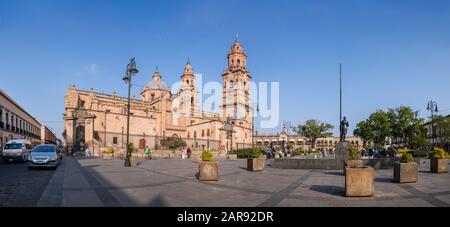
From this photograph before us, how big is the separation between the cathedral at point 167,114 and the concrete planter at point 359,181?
46313 mm

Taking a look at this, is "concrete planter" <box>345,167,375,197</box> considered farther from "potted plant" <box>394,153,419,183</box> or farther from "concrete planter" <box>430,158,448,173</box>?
"concrete planter" <box>430,158,448,173</box>

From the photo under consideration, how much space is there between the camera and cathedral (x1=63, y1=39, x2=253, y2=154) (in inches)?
2456

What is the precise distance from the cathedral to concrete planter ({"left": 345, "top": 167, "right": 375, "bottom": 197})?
4631 cm

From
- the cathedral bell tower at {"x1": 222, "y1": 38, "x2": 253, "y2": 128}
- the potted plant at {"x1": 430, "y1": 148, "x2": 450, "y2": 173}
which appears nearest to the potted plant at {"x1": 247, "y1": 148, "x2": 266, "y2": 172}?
the potted plant at {"x1": 430, "y1": 148, "x2": 450, "y2": 173}

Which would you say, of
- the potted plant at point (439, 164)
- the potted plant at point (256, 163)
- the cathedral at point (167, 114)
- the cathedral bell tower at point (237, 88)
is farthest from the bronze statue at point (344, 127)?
the cathedral bell tower at point (237, 88)

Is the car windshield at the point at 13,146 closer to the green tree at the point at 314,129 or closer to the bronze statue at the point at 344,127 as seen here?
the bronze statue at the point at 344,127

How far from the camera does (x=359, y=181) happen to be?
7.51 metres

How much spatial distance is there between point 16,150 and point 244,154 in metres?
22.2

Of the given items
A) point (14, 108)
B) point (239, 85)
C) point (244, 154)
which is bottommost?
point (244, 154)

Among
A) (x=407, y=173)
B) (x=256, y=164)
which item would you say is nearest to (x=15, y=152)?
(x=256, y=164)

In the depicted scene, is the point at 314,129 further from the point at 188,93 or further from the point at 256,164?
the point at 256,164
